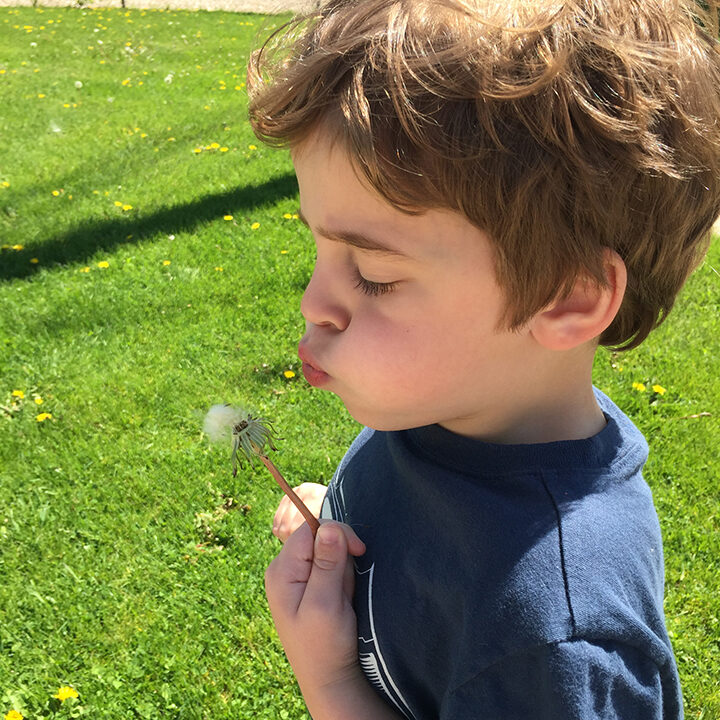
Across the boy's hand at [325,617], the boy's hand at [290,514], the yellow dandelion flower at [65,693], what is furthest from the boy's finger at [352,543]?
the yellow dandelion flower at [65,693]

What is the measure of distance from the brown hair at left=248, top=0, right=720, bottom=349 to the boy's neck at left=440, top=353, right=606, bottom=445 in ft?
0.48

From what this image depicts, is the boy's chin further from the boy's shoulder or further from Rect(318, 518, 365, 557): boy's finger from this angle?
Rect(318, 518, 365, 557): boy's finger

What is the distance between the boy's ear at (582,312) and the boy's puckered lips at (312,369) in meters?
0.31

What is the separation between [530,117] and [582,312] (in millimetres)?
286

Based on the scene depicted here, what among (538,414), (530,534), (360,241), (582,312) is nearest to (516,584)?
(530,534)

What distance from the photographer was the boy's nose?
3.51 feet

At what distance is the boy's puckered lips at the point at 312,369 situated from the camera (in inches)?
44.2

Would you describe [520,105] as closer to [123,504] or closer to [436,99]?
[436,99]

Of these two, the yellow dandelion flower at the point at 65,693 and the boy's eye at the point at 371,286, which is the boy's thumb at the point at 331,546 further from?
the yellow dandelion flower at the point at 65,693

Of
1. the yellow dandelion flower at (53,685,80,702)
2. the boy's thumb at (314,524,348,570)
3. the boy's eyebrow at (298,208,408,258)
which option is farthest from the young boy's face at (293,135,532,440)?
the yellow dandelion flower at (53,685,80,702)

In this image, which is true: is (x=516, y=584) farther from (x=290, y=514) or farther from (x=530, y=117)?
(x=290, y=514)

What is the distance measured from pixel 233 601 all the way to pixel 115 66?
25.8 feet

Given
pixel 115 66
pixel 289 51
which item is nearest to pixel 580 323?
pixel 289 51

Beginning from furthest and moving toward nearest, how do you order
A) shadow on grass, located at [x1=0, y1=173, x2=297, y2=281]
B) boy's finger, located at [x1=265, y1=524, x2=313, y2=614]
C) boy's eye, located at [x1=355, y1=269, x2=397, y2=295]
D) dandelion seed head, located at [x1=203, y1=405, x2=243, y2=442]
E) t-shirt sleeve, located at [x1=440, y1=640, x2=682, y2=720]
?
shadow on grass, located at [x1=0, y1=173, x2=297, y2=281], dandelion seed head, located at [x1=203, y1=405, x2=243, y2=442], boy's finger, located at [x1=265, y1=524, x2=313, y2=614], boy's eye, located at [x1=355, y1=269, x2=397, y2=295], t-shirt sleeve, located at [x1=440, y1=640, x2=682, y2=720]
